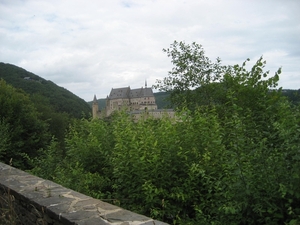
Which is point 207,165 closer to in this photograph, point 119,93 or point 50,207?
point 50,207

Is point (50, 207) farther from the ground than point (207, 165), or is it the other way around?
point (207, 165)

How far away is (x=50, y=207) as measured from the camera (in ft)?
10.0

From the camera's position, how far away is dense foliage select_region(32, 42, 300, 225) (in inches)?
108

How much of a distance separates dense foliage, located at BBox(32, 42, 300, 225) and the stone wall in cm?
83

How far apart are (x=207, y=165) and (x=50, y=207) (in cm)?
218

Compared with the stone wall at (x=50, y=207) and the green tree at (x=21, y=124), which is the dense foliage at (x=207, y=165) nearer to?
the stone wall at (x=50, y=207)

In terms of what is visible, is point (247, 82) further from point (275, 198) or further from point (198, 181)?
point (275, 198)

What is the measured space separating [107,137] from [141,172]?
2.09 metres

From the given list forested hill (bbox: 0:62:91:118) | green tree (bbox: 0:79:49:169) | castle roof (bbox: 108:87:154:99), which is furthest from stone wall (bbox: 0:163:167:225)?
castle roof (bbox: 108:87:154:99)

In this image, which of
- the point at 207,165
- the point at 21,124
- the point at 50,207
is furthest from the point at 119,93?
the point at 50,207

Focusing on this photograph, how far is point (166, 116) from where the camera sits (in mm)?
5625

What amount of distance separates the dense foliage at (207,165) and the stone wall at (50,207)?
0.83 meters

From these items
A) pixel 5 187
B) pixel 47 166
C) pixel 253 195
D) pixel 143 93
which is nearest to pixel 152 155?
pixel 253 195

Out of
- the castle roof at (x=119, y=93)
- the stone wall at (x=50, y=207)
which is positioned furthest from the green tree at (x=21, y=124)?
the castle roof at (x=119, y=93)
